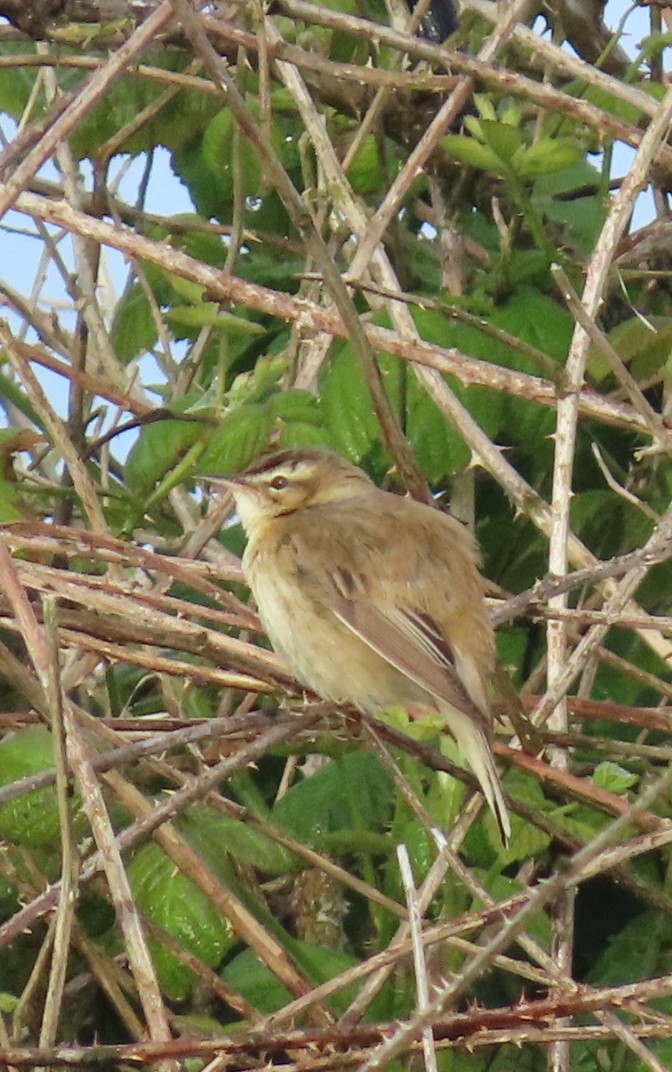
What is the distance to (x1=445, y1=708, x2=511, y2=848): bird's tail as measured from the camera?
325 centimetres

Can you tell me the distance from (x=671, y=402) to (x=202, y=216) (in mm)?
1526

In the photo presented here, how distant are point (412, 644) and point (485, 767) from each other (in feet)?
1.75

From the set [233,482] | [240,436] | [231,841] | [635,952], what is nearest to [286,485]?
[233,482]

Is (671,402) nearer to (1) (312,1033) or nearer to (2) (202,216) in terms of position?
(2) (202,216)

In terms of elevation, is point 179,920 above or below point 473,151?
below

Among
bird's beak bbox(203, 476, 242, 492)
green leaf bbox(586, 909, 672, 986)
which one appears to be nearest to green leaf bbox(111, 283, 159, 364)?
bird's beak bbox(203, 476, 242, 492)

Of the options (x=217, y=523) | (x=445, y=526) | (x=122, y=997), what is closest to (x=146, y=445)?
(x=217, y=523)

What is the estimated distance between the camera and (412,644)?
12.3 feet

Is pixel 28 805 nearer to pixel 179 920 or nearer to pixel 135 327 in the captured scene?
pixel 179 920

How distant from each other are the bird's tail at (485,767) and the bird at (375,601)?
0.51ft

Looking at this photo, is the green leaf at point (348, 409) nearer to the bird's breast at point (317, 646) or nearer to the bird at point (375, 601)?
the bird at point (375, 601)

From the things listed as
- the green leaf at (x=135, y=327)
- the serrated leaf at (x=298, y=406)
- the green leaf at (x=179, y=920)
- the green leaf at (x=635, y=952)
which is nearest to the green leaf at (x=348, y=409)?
the serrated leaf at (x=298, y=406)

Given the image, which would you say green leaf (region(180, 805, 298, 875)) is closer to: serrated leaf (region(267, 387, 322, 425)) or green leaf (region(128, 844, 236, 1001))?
green leaf (region(128, 844, 236, 1001))

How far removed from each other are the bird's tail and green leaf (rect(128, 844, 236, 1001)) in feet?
1.92
